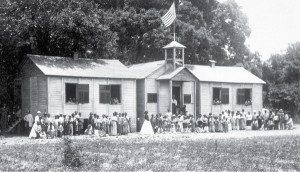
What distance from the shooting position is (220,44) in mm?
57844

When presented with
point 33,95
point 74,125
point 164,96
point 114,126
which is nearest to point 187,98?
point 164,96

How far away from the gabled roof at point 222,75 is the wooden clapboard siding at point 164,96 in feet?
14.7

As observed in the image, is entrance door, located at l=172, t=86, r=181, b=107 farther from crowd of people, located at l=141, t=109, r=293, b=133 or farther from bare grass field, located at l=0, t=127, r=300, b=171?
bare grass field, located at l=0, t=127, r=300, b=171

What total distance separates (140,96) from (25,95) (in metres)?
10.1

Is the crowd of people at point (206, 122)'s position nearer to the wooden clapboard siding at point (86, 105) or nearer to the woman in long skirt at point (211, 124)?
the woman in long skirt at point (211, 124)

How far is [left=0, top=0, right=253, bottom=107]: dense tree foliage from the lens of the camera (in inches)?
1431

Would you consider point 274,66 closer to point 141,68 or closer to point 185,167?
point 141,68

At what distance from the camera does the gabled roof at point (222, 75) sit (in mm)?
44812

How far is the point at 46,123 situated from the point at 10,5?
10608 mm

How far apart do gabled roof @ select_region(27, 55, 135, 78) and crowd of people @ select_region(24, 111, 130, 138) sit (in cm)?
335

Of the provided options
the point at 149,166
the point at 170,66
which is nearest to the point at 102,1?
the point at 170,66

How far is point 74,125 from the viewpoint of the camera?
33.0m

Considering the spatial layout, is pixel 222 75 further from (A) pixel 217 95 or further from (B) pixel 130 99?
(B) pixel 130 99

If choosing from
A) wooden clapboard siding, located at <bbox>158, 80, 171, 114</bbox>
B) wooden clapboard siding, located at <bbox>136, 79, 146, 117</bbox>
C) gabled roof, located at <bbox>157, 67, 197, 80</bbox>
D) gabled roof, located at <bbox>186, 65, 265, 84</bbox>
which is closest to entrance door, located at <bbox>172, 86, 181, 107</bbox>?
wooden clapboard siding, located at <bbox>158, 80, 171, 114</bbox>
